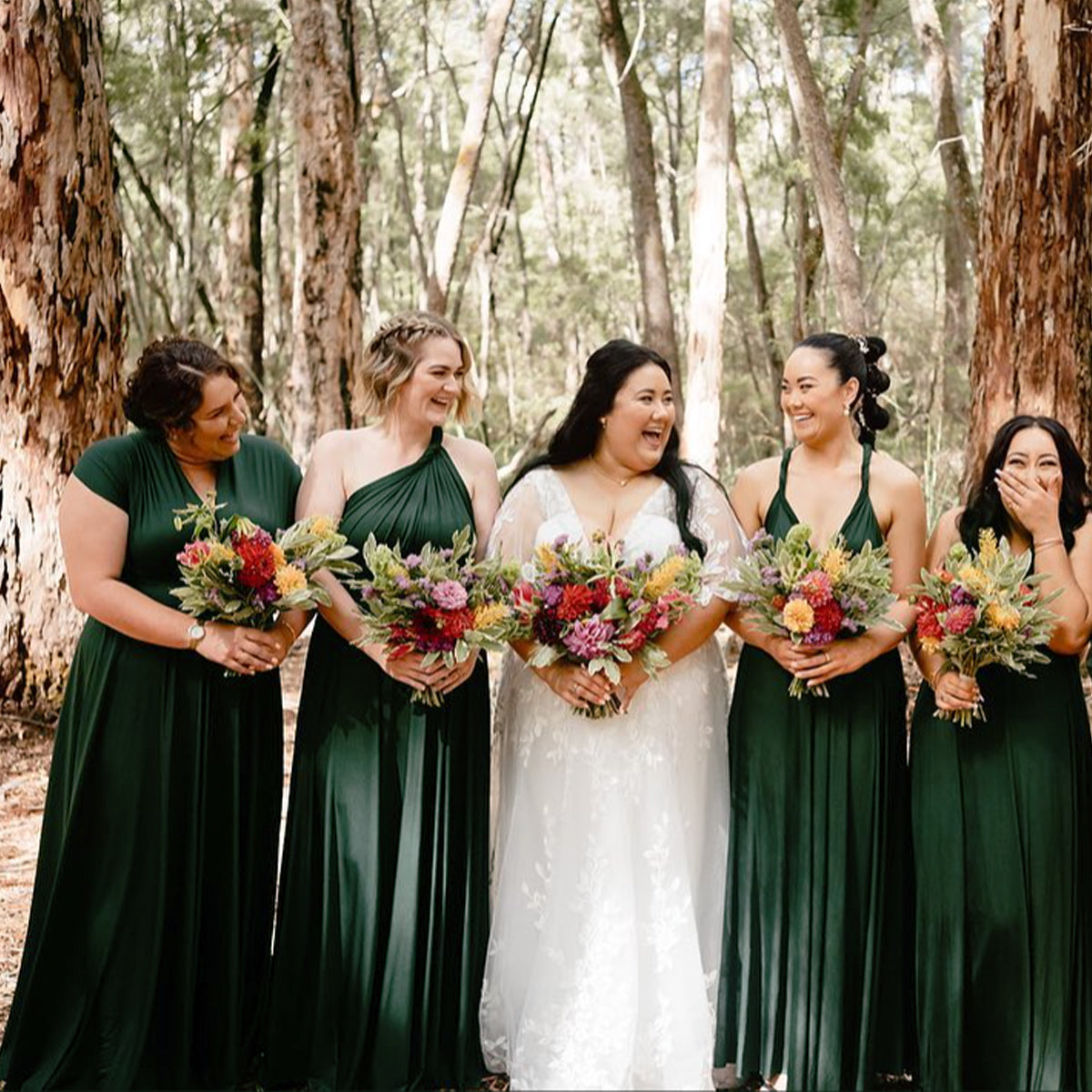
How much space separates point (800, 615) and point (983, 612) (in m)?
0.50

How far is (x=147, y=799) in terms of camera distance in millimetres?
3793

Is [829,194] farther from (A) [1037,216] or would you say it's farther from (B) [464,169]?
(A) [1037,216]

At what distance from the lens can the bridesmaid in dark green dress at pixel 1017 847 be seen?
3697 millimetres

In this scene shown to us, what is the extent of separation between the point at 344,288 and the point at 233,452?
706 centimetres

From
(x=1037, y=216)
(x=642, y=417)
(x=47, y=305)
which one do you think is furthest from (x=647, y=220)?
(x=642, y=417)

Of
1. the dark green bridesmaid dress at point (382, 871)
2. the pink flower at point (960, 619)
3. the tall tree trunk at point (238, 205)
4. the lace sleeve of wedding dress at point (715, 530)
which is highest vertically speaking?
the tall tree trunk at point (238, 205)

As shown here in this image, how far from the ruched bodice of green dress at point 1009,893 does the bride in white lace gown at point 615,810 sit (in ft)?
2.31

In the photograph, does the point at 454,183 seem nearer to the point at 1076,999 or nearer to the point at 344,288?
the point at 344,288

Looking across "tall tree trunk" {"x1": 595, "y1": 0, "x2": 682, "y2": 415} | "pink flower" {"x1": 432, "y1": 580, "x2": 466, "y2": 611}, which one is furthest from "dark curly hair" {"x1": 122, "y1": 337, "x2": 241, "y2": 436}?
"tall tree trunk" {"x1": 595, "y1": 0, "x2": 682, "y2": 415}

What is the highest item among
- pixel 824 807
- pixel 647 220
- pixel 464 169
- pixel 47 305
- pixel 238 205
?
pixel 238 205

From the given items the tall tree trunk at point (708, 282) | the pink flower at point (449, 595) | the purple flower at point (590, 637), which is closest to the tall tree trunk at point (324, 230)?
the tall tree trunk at point (708, 282)

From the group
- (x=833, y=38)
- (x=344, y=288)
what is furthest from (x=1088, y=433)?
(x=833, y=38)

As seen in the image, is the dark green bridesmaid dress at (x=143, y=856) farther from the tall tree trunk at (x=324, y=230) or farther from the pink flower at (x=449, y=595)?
the tall tree trunk at (x=324, y=230)

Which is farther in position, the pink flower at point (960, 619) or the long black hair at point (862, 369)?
the long black hair at point (862, 369)
